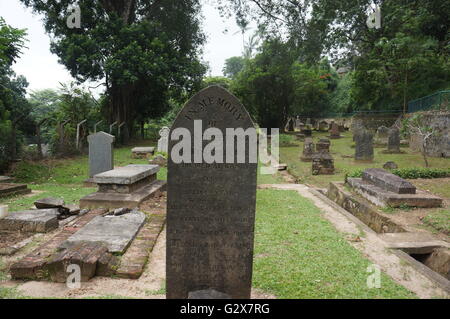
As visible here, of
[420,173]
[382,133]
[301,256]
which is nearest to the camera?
[301,256]

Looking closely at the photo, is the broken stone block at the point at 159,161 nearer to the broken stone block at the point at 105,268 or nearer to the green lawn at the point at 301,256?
the green lawn at the point at 301,256

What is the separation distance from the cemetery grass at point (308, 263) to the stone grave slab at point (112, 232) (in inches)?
71.2

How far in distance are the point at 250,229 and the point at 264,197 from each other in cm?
499

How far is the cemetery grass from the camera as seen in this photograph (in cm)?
330

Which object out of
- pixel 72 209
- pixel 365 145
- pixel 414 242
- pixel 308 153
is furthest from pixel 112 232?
pixel 365 145

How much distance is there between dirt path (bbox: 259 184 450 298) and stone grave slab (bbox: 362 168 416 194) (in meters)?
1.39

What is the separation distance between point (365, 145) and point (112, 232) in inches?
462

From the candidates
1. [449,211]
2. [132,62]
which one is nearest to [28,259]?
[449,211]

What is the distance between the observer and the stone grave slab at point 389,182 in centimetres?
673

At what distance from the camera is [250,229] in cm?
298

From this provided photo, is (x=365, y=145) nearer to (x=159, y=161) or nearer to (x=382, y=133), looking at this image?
(x=382, y=133)

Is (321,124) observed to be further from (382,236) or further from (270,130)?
(382,236)

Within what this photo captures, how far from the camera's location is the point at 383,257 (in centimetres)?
419

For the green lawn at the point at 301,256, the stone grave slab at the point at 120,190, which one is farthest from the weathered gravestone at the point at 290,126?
the stone grave slab at the point at 120,190
